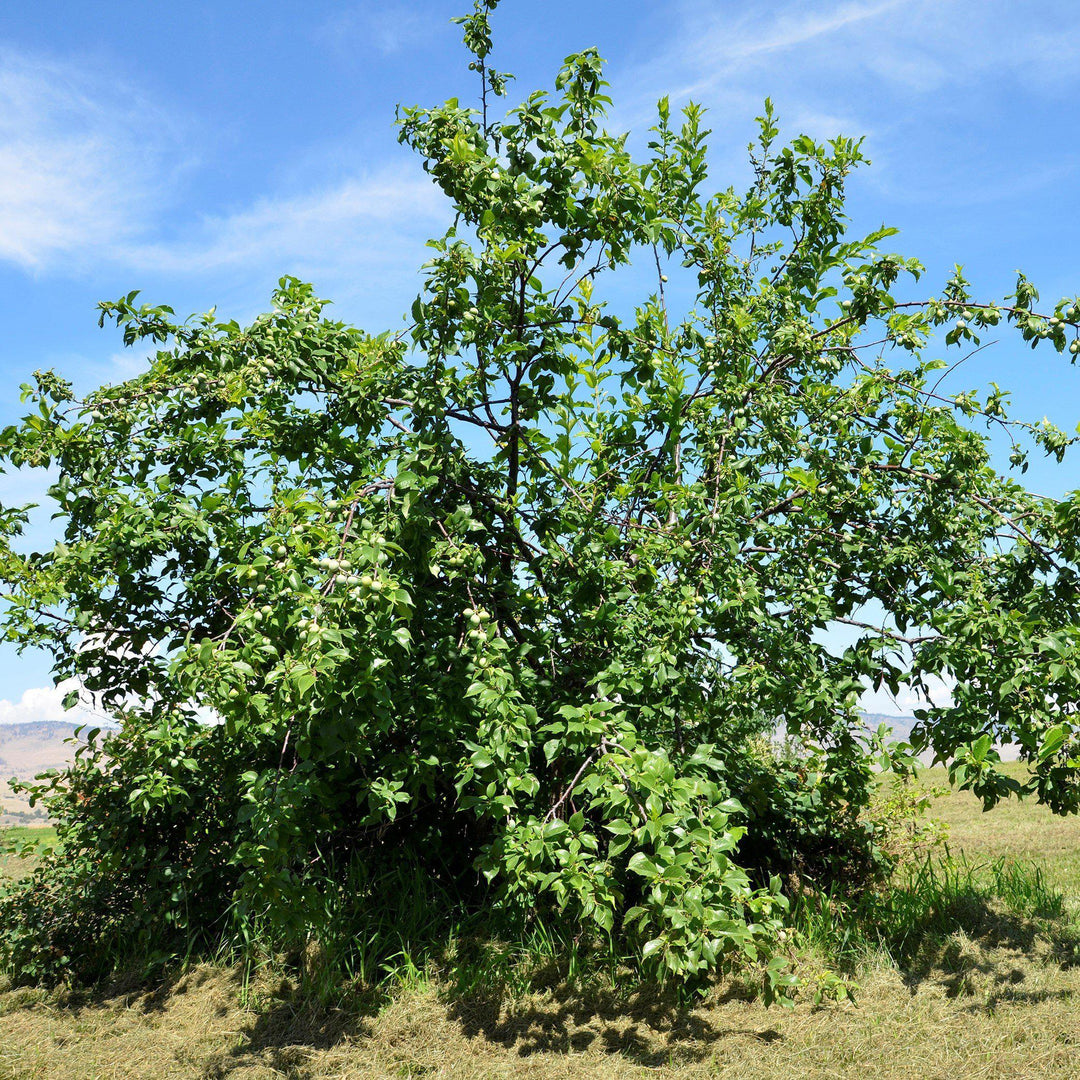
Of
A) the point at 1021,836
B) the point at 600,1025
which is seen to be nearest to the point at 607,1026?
the point at 600,1025

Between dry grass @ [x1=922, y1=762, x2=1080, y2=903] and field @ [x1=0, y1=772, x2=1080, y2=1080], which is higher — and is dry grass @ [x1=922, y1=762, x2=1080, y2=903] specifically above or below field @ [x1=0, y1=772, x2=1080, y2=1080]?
below

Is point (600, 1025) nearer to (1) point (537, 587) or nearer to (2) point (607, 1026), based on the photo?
(2) point (607, 1026)

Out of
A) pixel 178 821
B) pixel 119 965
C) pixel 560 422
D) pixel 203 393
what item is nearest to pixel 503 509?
pixel 560 422

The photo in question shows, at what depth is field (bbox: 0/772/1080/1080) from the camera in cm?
385

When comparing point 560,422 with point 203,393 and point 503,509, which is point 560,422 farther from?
point 203,393

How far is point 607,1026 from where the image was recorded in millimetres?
4234

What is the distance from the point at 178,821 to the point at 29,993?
1.22 meters

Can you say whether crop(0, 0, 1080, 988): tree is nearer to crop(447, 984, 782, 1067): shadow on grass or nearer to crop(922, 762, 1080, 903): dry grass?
crop(447, 984, 782, 1067): shadow on grass

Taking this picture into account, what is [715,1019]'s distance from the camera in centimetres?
430

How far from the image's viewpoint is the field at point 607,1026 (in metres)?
3.85

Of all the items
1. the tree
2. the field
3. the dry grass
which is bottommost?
the dry grass

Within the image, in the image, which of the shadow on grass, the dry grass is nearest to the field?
the shadow on grass

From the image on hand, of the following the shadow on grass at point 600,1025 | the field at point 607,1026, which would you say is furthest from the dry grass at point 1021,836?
the shadow on grass at point 600,1025

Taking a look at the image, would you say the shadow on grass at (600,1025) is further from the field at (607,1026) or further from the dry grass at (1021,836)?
the dry grass at (1021,836)
